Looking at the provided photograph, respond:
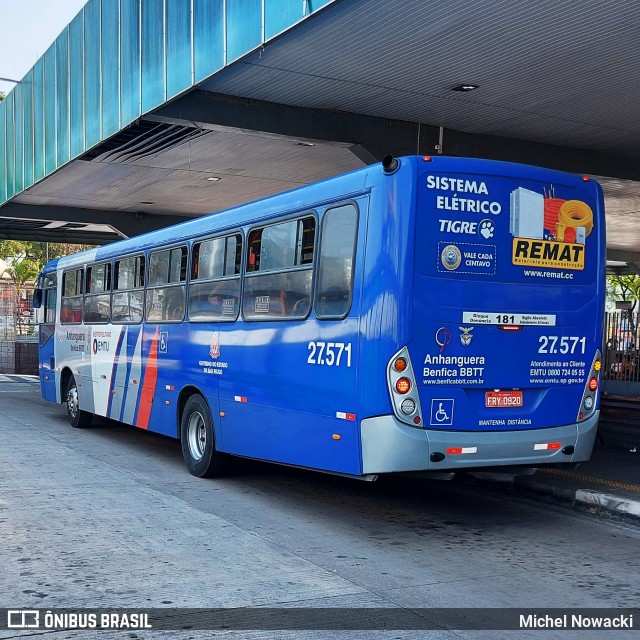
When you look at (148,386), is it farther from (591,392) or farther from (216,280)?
(591,392)

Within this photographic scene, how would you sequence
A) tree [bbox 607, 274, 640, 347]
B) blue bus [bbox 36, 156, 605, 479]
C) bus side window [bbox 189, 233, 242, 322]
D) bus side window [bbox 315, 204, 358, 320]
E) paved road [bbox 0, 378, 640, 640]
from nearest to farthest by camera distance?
paved road [bbox 0, 378, 640, 640] < blue bus [bbox 36, 156, 605, 479] < bus side window [bbox 315, 204, 358, 320] < bus side window [bbox 189, 233, 242, 322] < tree [bbox 607, 274, 640, 347]

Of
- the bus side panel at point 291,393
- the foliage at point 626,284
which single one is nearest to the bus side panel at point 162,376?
the bus side panel at point 291,393

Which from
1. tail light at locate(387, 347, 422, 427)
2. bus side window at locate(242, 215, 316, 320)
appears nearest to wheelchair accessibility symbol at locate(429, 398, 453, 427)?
tail light at locate(387, 347, 422, 427)

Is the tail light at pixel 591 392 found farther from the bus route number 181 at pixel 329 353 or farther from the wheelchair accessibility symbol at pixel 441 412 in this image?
the bus route number 181 at pixel 329 353

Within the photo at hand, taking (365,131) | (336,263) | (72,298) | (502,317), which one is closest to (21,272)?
(72,298)

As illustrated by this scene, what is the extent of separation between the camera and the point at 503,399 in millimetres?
7820

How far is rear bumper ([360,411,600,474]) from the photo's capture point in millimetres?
7320

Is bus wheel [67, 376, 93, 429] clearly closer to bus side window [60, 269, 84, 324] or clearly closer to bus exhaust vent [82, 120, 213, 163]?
bus side window [60, 269, 84, 324]

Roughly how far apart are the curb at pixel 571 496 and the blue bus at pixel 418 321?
2.37 ft

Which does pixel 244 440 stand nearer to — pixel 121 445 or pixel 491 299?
pixel 491 299

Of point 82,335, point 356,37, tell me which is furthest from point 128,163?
point 356,37

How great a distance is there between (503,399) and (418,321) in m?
1.14

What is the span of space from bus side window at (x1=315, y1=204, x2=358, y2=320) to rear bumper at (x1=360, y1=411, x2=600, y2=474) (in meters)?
1.17

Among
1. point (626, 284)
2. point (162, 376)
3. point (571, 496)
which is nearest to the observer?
point (571, 496)
